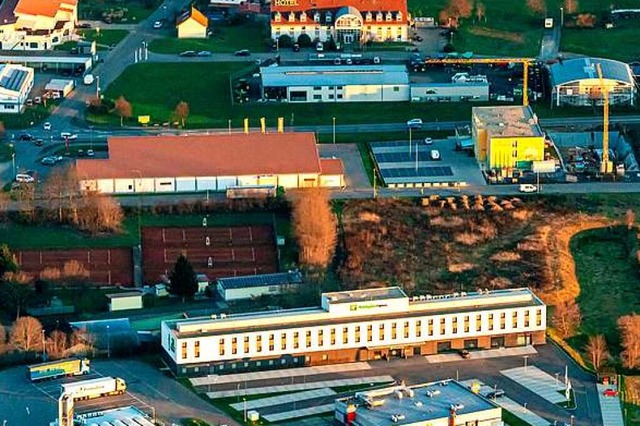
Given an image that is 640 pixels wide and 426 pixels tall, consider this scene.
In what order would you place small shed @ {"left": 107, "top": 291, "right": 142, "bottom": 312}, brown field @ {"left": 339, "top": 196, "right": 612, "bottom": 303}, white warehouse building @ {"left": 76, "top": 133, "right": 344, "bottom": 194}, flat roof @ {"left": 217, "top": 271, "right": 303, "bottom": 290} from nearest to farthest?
small shed @ {"left": 107, "top": 291, "right": 142, "bottom": 312} < flat roof @ {"left": 217, "top": 271, "right": 303, "bottom": 290} < brown field @ {"left": 339, "top": 196, "right": 612, "bottom": 303} < white warehouse building @ {"left": 76, "top": 133, "right": 344, "bottom": 194}

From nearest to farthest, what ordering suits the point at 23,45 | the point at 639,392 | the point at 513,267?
the point at 639,392 < the point at 513,267 < the point at 23,45

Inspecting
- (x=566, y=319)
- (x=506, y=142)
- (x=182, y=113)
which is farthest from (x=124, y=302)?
(x=182, y=113)

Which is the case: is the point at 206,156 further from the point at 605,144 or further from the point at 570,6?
the point at 570,6

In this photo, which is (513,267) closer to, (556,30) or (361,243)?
(361,243)

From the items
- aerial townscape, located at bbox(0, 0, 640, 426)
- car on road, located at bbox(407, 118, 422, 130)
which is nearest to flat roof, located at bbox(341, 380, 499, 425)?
aerial townscape, located at bbox(0, 0, 640, 426)

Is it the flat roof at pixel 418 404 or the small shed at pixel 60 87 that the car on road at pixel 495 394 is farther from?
the small shed at pixel 60 87

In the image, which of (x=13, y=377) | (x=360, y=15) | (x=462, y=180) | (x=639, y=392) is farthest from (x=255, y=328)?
(x=360, y=15)

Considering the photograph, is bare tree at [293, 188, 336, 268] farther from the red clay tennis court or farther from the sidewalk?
the sidewalk
